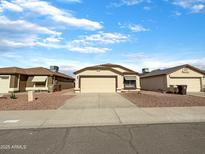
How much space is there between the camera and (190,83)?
2736cm

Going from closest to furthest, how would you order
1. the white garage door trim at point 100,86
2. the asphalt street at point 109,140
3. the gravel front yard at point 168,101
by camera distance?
1. the asphalt street at point 109,140
2. the gravel front yard at point 168,101
3. the white garage door trim at point 100,86

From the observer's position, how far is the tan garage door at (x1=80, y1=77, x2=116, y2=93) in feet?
→ 83.7

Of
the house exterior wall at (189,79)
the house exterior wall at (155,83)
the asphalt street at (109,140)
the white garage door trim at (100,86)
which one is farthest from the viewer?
the house exterior wall at (155,83)

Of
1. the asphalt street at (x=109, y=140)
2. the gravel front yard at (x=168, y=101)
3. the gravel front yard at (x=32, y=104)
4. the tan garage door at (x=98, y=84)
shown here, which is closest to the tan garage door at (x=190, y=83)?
the tan garage door at (x=98, y=84)

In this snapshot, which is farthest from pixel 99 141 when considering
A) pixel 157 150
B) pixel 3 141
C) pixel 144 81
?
pixel 144 81

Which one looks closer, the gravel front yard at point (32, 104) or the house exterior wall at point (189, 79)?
the gravel front yard at point (32, 104)

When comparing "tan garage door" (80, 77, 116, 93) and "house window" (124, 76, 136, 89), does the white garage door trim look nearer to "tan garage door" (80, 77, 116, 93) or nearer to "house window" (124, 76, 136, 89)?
"tan garage door" (80, 77, 116, 93)

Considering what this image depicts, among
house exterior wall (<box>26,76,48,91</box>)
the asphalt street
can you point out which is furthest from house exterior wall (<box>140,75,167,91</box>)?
the asphalt street

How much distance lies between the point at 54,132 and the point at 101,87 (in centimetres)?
1954

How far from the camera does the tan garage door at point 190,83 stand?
27.1 meters

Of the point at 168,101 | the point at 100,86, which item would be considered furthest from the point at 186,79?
the point at 168,101

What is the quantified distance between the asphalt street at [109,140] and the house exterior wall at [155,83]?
21.6 meters

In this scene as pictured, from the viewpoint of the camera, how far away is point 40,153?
14.3ft

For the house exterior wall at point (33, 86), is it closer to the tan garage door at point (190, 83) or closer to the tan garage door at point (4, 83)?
the tan garage door at point (4, 83)
